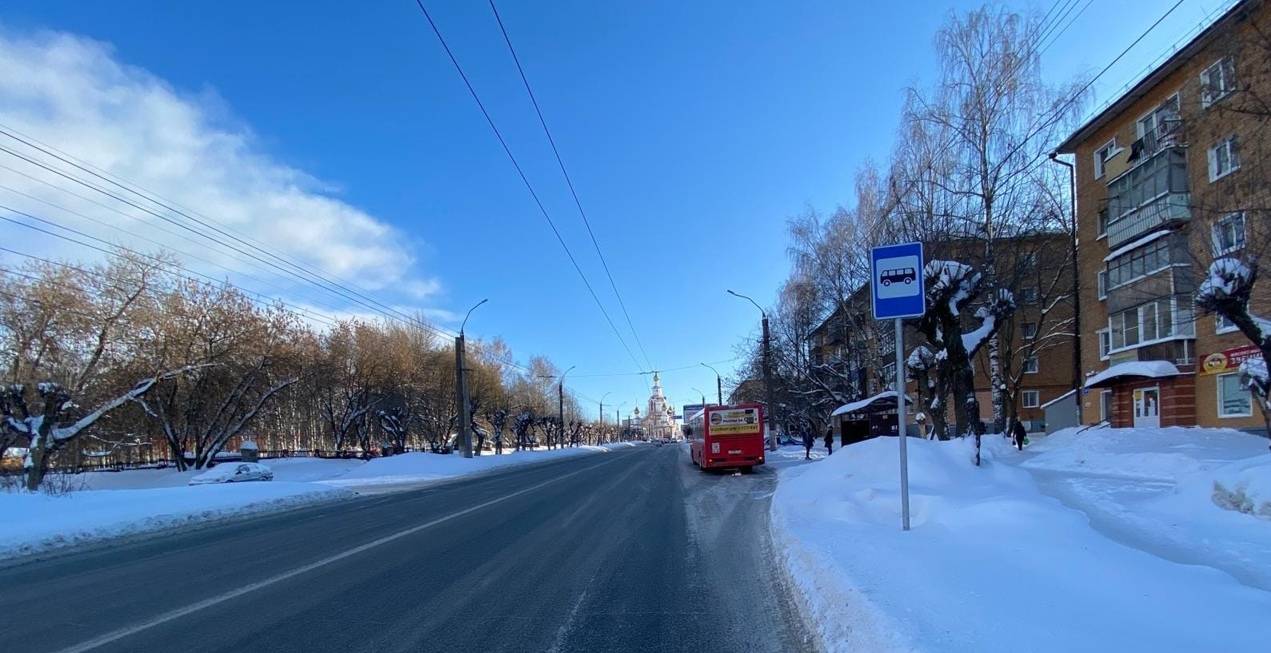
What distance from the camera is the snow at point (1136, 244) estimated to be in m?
25.5

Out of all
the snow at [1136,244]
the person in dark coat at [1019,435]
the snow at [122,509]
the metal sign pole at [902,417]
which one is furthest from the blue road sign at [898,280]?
the snow at [1136,244]

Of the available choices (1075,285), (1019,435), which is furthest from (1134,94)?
(1019,435)

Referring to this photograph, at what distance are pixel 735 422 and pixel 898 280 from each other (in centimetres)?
2131

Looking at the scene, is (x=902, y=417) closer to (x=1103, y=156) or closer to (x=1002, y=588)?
(x=1002, y=588)

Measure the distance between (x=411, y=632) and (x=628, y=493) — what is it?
1394cm

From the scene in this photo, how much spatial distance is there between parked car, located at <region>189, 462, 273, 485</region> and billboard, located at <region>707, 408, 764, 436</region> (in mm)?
22497

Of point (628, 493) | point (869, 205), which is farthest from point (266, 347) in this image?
point (869, 205)

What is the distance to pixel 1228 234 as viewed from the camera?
16641 mm

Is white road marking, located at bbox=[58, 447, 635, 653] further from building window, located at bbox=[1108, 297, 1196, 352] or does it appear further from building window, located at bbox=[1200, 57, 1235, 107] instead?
building window, located at bbox=[1108, 297, 1196, 352]

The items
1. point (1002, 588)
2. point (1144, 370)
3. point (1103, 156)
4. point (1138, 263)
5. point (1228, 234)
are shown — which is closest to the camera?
point (1002, 588)

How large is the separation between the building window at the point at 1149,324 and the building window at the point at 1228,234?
8.90 metres

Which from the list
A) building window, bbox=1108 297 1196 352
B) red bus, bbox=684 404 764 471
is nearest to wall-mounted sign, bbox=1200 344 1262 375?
building window, bbox=1108 297 1196 352

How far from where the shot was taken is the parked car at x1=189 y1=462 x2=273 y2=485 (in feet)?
110

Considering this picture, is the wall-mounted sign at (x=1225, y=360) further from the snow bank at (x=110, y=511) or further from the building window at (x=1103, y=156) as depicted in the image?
the snow bank at (x=110, y=511)
